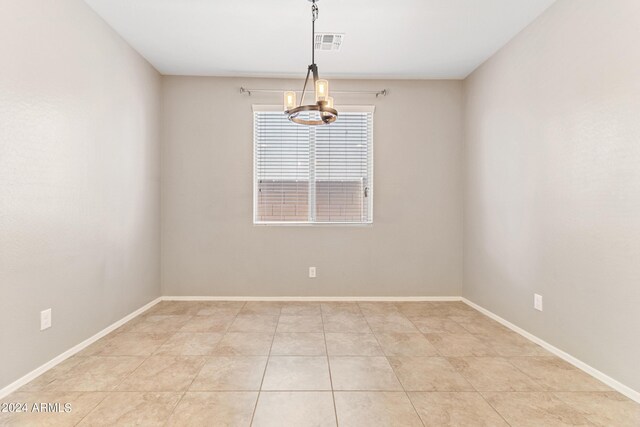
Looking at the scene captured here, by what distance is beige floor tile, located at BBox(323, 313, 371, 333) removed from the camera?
3.13 m

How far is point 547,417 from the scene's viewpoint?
1810mm

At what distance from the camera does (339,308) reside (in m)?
3.84

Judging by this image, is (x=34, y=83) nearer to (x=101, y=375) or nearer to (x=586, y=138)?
(x=101, y=375)

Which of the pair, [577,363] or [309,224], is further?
[309,224]

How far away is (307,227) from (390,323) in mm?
1531

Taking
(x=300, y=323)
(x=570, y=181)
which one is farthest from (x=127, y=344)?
(x=570, y=181)

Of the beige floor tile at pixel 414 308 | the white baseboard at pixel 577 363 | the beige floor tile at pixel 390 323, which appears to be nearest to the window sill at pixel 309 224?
the beige floor tile at pixel 414 308

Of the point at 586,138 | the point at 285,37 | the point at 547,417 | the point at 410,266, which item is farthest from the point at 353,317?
the point at 285,37

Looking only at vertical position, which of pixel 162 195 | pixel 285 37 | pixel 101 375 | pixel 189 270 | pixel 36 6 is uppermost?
pixel 285 37

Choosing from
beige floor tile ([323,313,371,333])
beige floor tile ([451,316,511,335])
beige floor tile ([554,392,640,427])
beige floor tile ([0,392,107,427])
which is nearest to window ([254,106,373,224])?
beige floor tile ([323,313,371,333])

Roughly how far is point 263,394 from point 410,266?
270 cm

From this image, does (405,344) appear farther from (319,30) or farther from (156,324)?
(319,30)

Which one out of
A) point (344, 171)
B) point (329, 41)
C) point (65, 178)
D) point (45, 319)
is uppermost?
point (329, 41)

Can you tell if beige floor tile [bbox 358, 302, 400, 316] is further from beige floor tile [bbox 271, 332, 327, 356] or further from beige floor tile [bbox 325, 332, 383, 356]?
beige floor tile [bbox 271, 332, 327, 356]
